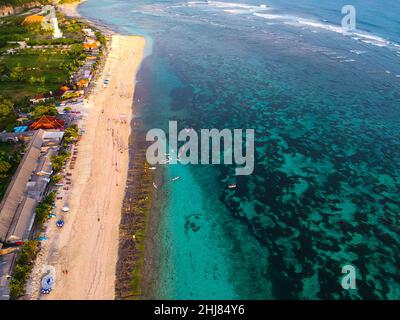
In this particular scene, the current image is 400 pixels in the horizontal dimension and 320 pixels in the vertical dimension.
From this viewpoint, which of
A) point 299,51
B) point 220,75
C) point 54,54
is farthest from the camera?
point 299,51

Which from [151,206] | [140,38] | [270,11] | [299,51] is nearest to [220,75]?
[299,51]

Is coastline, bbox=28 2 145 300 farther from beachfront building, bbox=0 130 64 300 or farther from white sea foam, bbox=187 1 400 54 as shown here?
white sea foam, bbox=187 1 400 54

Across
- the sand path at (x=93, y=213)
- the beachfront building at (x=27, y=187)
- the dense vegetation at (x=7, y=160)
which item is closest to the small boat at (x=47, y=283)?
the sand path at (x=93, y=213)

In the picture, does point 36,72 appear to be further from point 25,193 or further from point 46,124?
point 25,193

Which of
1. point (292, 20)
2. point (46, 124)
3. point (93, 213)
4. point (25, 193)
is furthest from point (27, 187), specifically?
point (292, 20)

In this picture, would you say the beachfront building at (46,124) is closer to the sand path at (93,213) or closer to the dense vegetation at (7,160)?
the sand path at (93,213)

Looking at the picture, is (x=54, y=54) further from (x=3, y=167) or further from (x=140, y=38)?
(x=3, y=167)
